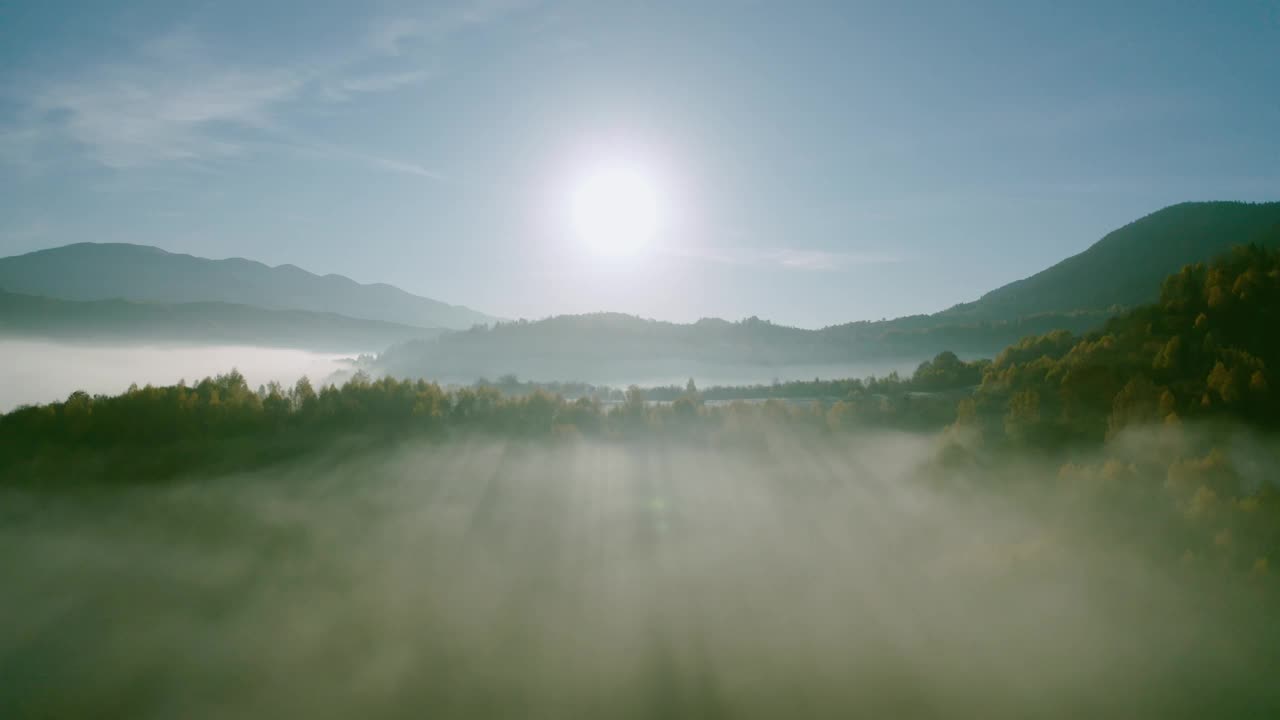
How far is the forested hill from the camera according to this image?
14400cm

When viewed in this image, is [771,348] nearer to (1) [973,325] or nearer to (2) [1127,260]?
(1) [973,325]

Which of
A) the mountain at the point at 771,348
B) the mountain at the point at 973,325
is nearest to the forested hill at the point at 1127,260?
the mountain at the point at 973,325

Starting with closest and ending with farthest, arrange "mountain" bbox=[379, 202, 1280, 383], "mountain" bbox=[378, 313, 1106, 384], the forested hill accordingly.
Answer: "mountain" bbox=[379, 202, 1280, 383] → the forested hill → "mountain" bbox=[378, 313, 1106, 384]

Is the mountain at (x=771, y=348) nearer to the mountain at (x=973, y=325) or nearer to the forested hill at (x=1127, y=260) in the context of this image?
the mountain at (x=973, y=325)

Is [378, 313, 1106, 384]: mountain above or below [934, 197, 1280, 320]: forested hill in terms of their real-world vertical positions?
below

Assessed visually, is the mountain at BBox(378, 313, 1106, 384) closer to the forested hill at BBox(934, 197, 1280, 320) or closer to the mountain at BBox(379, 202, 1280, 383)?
the mountain at BBox(379, 202, 1280, 383)

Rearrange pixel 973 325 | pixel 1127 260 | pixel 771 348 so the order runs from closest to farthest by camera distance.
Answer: pixel 973 325
pixel 1127 260
pixel 771 348

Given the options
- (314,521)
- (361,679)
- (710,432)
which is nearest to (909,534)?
(361,679)

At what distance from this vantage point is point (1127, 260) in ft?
521

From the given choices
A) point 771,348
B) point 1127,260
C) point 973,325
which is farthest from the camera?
point 771,348

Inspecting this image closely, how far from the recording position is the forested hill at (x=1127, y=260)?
472ft

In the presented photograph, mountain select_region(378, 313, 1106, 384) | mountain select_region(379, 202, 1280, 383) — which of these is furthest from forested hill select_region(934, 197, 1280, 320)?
mountain select_region(378, 313, 1106, 384)

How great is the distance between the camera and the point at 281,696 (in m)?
22.3

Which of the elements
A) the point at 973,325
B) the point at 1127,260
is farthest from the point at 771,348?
the point at 1127,260
